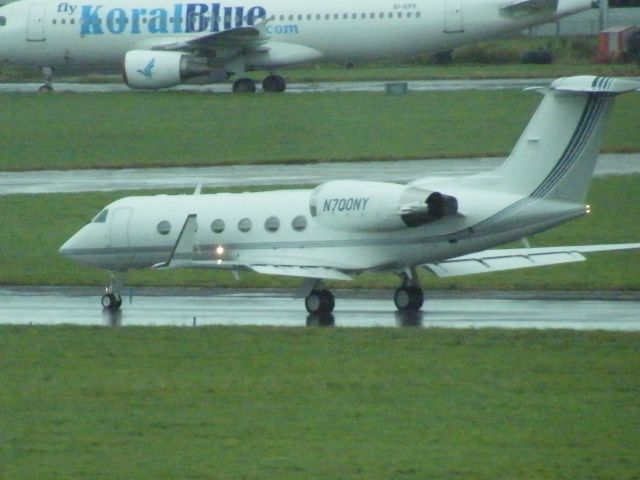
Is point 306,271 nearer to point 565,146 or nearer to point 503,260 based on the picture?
point 503,260

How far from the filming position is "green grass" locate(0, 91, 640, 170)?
44.4 metres

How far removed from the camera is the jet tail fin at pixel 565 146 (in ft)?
66.9

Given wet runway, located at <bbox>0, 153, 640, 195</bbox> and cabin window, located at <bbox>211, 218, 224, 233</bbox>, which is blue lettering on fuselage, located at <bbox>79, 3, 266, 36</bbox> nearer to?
wet runway, located at <bbox>0, 153, 640, 195</bbox>

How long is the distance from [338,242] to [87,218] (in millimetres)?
11981

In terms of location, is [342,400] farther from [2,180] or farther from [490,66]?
[490,66]

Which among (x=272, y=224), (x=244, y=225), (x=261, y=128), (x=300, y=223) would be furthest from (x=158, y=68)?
(x=300, y=223)

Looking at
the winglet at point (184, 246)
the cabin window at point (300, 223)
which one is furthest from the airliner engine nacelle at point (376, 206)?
the winglet at point (184, 246)

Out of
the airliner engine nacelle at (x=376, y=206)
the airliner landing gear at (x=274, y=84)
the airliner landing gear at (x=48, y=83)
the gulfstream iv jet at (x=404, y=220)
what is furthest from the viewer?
the airliner landing gear at (x=48, y=83)

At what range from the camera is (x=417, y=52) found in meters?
64.2

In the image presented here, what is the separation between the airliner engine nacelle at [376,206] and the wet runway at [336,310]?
141cm

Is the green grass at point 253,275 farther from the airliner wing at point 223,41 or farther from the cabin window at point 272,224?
the airliner wing at point 223,41

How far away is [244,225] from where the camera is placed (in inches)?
872

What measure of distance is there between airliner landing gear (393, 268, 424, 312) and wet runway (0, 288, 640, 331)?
0.20m

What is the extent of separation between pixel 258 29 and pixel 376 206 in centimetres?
4164
